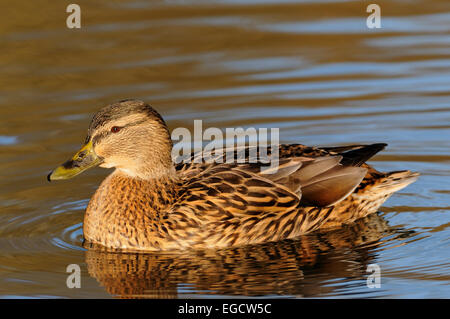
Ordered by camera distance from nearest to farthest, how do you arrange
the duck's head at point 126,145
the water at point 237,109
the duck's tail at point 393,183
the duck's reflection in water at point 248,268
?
the duck's reflection in water at point 248,268 → the water at point 237,109 → the duck's head at point 126,145 → the duck's tail at point 393,183

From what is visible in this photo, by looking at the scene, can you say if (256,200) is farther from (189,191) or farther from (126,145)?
(126,145)

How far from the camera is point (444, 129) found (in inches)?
476

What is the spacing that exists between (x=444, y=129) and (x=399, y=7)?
4.81 meters

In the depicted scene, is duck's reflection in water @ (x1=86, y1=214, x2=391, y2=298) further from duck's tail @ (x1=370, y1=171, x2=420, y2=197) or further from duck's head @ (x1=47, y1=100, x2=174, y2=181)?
duck's head @ (x1=47, y1=100, x2=174, y2=181)

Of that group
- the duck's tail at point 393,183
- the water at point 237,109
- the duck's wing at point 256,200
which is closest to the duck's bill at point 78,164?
the water at point 237,109

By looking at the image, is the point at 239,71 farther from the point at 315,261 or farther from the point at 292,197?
the point at 315,261

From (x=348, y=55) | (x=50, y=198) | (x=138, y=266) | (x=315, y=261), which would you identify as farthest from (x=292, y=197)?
(x=348, y=55)

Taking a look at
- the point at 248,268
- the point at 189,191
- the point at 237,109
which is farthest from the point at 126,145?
the point at 237,109

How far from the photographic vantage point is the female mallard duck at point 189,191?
9.17 meters

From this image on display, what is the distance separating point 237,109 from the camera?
13086 mm

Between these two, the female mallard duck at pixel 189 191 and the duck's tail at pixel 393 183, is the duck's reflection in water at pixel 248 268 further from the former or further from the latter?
the duck's tail at pixel 393 183

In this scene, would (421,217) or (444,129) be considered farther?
(444,129)

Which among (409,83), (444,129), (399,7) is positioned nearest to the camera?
(444,129)

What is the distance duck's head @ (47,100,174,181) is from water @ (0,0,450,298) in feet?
2.87
